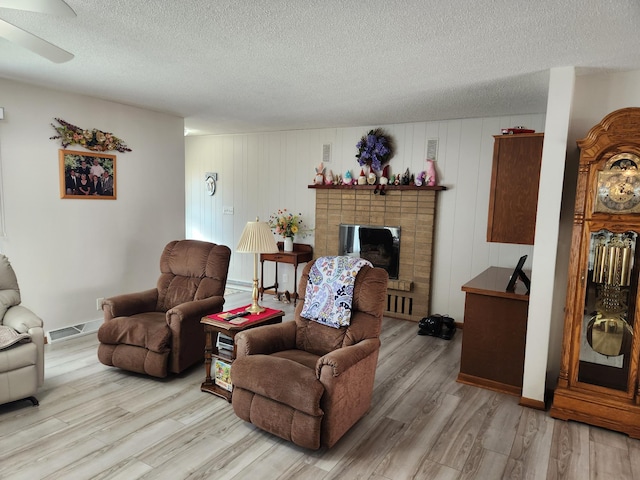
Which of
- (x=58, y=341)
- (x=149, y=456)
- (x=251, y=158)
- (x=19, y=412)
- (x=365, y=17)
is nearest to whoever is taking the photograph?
(x=365, y=17)

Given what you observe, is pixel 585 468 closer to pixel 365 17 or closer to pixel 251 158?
pixel 365 17

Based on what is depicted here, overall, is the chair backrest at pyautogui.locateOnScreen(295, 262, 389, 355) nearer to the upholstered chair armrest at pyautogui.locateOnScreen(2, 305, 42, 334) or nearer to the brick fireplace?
the upholstered chair armrest at pyautogui.locateOnScreen(2, 305, 42, 334)

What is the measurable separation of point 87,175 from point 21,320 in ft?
5.95

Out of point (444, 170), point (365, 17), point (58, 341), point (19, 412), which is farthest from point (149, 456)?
point (444, 170)

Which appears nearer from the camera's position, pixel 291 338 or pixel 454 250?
pixel 291 338

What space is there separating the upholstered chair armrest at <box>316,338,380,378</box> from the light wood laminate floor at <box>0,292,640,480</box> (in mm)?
527

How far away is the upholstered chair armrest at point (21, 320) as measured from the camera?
2.88m

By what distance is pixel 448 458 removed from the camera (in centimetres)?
240

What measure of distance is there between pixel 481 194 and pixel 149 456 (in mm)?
4117

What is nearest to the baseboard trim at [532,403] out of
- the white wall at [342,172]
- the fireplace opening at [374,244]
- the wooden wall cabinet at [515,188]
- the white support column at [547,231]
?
the white support column at [547,231]

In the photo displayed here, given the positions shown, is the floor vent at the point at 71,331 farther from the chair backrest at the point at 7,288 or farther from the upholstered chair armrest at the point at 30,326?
the upholstered chair armrest at the point at 30,326

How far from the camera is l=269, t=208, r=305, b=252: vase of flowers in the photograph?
587cm

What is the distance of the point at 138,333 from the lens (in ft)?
10.5

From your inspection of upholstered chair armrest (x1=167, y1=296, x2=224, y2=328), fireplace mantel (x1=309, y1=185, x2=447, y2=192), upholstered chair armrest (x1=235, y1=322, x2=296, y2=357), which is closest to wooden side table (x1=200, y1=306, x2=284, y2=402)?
upholstered chair armrest (x1=235, y1=322, x2=296, y2=357)
